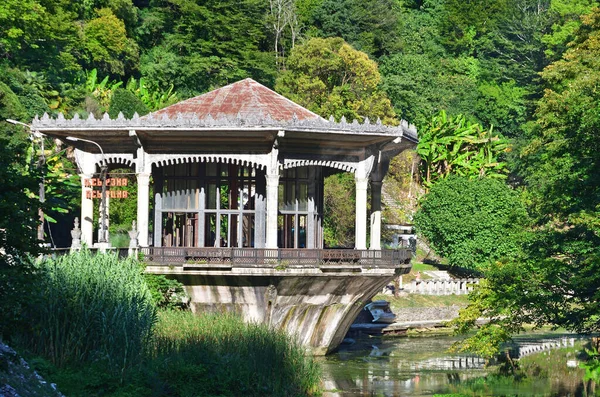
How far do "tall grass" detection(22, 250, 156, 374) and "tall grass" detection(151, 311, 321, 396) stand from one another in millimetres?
1143

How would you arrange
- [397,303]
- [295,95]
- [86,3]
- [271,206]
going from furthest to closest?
[86,3] → [295,95] → [397,303] → [271,206]

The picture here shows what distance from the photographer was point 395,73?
341ft

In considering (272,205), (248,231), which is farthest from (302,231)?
(272,205)

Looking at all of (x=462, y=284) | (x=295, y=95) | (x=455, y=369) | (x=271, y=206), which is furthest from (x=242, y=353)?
(x=295, y=95)

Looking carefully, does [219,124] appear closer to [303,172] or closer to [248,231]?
[303,172]

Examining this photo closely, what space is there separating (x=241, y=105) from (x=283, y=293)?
29.5ft

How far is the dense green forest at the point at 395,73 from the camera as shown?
226ft

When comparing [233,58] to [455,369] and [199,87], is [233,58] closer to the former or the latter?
[199,87]

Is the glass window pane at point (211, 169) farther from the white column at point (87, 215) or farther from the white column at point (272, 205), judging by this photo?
the white column at point (87, 215)

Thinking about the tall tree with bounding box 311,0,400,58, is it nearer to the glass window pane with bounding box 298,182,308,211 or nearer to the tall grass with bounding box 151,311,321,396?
the glass window pane with bounding box 298,182,308,211

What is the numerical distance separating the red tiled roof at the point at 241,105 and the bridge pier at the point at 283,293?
269 inches

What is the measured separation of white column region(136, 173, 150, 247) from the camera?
170ft

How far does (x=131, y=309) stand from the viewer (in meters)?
38.4

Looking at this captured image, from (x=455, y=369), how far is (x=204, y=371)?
17969mm
